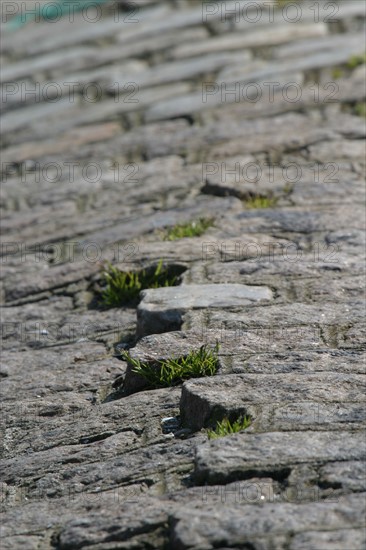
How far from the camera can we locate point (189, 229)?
3.96 metres

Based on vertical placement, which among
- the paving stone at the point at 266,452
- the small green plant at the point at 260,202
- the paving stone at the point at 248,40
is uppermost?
the paving stone at the point at 248,40

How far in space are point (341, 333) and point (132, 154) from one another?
228cm

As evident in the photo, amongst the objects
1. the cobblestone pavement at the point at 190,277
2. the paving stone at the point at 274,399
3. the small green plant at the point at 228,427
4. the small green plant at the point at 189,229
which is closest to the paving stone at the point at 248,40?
the cobblestone pavement at the point at 190,277

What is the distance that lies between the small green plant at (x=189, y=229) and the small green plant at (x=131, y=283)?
27 cm

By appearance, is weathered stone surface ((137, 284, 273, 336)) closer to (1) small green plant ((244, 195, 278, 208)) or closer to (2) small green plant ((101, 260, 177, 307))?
(2) small green plant ((101, 260, 177, 307))

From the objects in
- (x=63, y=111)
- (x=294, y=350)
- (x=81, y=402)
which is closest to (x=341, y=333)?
(x=294, y=350)

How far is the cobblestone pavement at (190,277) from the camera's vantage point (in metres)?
2.32

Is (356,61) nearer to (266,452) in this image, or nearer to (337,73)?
(337,73)

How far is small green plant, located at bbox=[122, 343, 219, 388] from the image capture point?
288 cm

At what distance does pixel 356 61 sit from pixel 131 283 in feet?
7.89

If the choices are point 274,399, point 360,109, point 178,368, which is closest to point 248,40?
point 360,109

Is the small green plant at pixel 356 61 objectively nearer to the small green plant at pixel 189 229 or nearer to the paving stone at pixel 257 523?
the small green plant at pixel 189 229

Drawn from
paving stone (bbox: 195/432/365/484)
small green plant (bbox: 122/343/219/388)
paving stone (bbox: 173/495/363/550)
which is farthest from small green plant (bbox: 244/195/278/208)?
paving stone (bbox: 173/495/363/550)

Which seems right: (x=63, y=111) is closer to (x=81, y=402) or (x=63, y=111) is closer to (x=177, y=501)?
(x=81, y=402)
